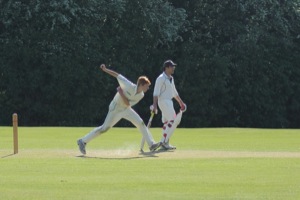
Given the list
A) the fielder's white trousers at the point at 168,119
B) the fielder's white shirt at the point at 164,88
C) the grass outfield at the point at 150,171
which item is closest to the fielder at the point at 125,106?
the grass outfield at the point at 150,171

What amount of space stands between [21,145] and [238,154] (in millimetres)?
5250

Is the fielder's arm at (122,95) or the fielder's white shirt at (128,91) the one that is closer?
the fielder's white shirt at (128,91)

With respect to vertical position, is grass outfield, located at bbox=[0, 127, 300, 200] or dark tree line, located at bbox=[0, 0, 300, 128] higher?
grass outfield, located at bbox=[0, 127, 300, 200]

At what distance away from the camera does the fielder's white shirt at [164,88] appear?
20.2 meters

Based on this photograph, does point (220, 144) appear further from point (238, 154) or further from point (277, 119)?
point (277, 119)

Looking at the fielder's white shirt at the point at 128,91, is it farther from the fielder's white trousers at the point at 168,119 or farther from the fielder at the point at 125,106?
the fielder's white trousers at the point at 168,119

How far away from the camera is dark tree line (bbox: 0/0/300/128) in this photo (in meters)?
44.4

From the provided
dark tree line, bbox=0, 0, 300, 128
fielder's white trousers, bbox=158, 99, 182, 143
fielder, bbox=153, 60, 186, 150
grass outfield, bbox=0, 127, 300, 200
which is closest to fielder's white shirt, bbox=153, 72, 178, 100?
fielder, bbox=153, 60, 186, 150

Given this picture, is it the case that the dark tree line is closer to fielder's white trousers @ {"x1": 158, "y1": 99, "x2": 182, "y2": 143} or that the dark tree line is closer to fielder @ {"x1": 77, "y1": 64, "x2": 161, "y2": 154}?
fielder's white trousers @ {"x1": 158, "y1": 99, "x2": 182, "y2": 143}

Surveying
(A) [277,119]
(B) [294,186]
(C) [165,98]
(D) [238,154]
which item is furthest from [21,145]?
(A) [277,119]

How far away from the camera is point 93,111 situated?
45.4 meters

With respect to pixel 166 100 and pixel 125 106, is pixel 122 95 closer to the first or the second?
pixel 125 106

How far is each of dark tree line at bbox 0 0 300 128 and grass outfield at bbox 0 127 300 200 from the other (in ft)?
67.1

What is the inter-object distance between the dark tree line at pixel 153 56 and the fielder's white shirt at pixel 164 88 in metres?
23.8
